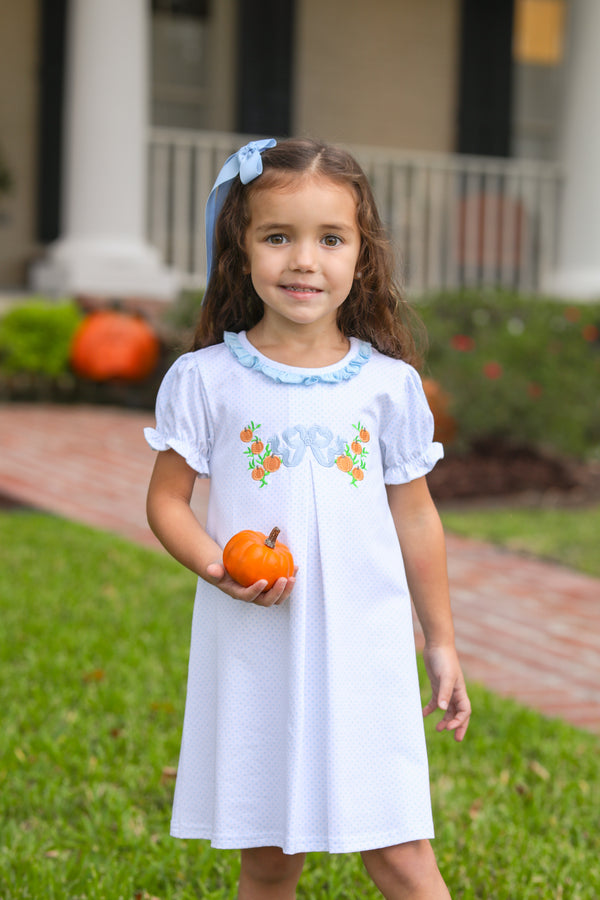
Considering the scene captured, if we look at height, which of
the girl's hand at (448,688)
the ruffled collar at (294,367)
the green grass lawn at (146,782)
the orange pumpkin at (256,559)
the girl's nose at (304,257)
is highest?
the girl's nose at (304,257)

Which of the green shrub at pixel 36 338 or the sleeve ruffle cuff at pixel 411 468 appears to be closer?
the sleeve ruffle cuff at pixel 411 468

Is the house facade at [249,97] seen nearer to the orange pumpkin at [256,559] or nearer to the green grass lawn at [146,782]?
the green grass lawn at [146,782]

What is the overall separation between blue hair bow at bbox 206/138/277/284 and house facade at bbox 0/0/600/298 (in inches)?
299

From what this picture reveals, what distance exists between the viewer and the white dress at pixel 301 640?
181 centimetres

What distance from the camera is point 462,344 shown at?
308 inches

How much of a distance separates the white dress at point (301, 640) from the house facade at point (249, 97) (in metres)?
7.78

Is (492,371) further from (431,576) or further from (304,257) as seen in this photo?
(304,257)

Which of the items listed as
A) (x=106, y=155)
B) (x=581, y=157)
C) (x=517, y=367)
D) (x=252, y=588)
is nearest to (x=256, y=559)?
(x=252, y=588)

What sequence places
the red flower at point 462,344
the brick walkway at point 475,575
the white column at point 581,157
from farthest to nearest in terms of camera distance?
1. the white column at point 581,157
2. the red flower at point 462,344
3. the brick walkway at point 475,575

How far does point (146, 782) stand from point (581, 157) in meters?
8.85

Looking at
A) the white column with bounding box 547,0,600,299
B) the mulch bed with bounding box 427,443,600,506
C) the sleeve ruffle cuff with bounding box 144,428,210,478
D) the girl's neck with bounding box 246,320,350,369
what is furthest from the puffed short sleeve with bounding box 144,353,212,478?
the white column with bounding box 547,0,600,299

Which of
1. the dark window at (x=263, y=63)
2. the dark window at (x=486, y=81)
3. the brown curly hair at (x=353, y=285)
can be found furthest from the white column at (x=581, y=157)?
the brown curly hair at (x=353, y=285)

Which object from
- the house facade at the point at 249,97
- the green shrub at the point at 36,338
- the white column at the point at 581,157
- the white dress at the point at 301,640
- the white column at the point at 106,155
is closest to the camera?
the white dress at the point at 301,640

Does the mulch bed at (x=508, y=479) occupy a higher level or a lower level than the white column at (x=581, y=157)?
lower
